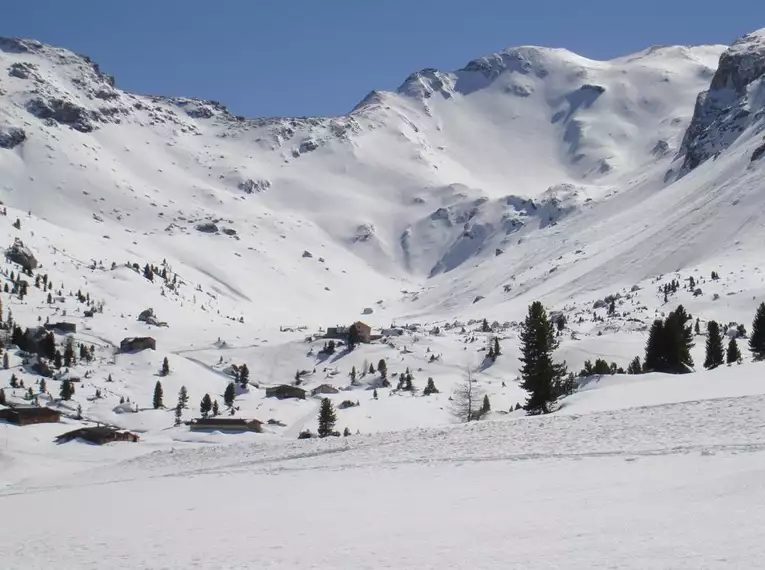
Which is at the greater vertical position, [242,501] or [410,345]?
[410,345]

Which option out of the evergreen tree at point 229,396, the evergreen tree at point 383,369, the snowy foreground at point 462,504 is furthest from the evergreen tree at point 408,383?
the snowy foreground at point 462,504

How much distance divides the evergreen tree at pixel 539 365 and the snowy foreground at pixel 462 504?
1438 cm

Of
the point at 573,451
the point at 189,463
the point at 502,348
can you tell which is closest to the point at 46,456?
the point at 189,463

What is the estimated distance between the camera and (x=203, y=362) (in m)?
153

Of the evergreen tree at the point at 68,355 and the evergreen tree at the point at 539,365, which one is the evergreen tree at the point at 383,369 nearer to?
the evergreen tree at the point at 68,355

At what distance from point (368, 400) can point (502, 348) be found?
44766mm

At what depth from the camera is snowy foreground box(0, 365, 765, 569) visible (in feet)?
50.3

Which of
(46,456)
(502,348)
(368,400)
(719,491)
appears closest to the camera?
(719,491)

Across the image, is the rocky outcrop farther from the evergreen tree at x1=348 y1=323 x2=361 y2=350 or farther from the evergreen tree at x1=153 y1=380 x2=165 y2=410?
the evergreen tree at x1=153 y1=380 x2=165 y2=410

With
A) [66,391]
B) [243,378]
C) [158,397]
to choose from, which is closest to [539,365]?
[158,397]

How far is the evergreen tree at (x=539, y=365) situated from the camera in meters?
49.3

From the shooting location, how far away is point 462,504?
20.4m

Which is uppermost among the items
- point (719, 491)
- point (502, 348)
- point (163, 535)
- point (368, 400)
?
point (502, 348)

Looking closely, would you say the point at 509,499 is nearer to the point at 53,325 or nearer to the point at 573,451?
the point at 573,451
